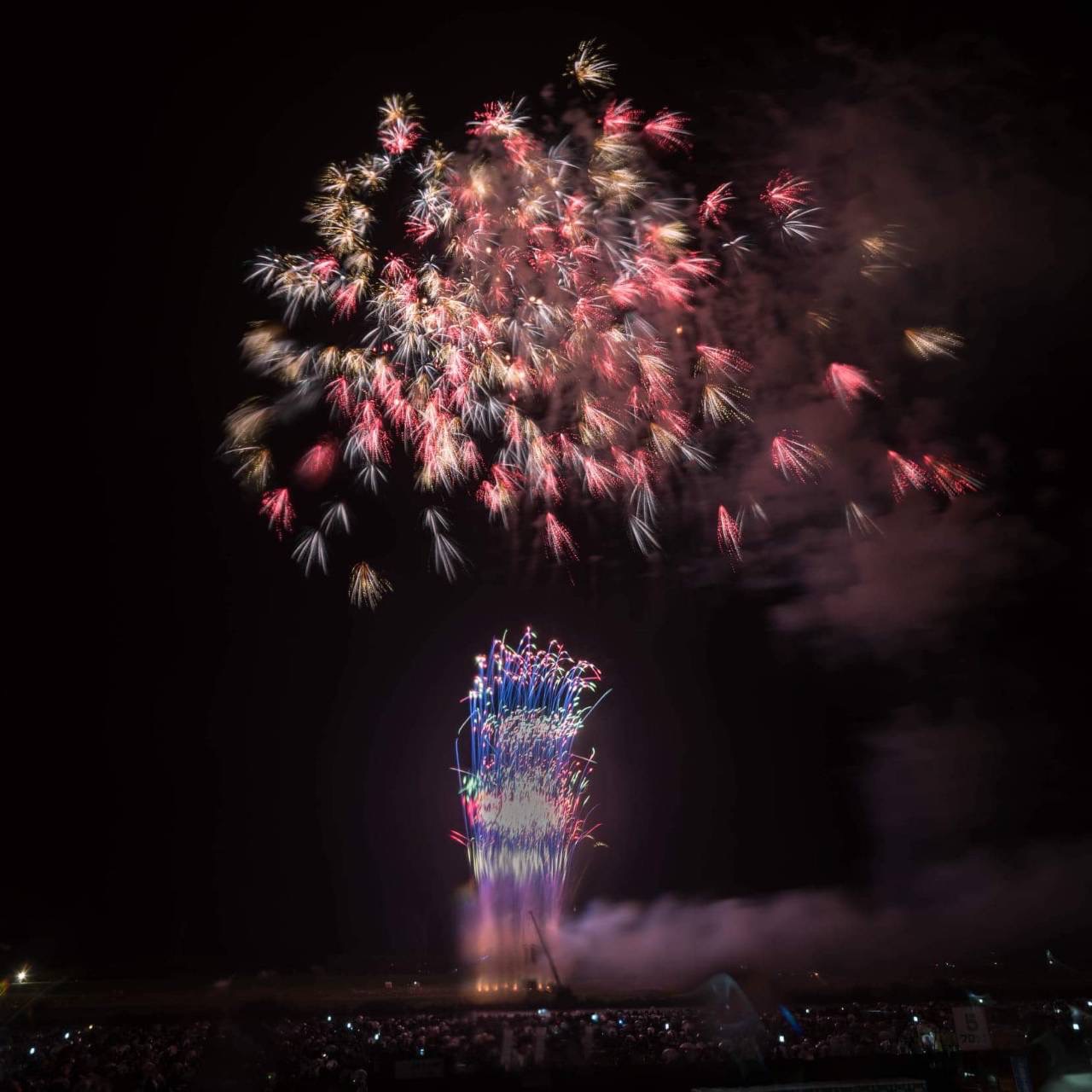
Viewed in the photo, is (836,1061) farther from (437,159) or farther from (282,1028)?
(437,159)

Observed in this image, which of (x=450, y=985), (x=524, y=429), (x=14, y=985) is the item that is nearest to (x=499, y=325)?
(x=524, y=429)

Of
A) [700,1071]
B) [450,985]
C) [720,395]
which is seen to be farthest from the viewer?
[450,985]

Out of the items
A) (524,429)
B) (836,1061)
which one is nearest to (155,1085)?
(836,1061)

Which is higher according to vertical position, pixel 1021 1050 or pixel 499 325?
pixel 499 325

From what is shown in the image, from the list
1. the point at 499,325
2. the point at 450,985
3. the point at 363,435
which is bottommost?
the point at 450,985

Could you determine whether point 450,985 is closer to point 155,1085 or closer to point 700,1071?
point 155,1085

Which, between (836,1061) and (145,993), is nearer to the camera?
(836,1061)

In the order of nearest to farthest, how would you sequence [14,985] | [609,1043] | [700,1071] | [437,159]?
[700,1071], [437,159], [609,1043], [14,985]
